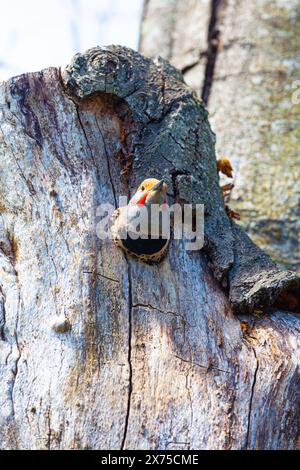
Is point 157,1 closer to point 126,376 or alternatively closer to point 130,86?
point 130,86

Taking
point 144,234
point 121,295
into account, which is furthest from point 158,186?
point 121,295

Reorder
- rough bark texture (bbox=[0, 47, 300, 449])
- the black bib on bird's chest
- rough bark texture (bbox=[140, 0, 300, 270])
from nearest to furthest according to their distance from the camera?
rough bark texture (bbox=[0, 47, 300, 449]), the black bib on bird's chest, rough bark texture (bbox=[140, 0, 300, 270])

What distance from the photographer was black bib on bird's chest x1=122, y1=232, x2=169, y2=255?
2.99m

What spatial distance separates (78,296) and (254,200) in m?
1.99

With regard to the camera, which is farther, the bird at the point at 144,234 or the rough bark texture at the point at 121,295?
the bird at the point at 144,234

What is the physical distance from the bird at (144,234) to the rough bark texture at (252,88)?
1389 mm

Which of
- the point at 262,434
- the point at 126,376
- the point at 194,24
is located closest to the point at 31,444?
the point at 126,376

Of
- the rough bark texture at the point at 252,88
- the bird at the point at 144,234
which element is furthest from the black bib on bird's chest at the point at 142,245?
the rough bark texture at the point at 252,88

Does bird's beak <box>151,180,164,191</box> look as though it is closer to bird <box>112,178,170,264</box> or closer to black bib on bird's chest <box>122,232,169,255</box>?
bird <box>112,178,170,264</box>

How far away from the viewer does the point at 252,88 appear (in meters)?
4.98

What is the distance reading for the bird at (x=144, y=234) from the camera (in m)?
3.00

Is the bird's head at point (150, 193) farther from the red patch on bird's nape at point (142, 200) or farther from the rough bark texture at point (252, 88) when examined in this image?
the rough bark texture at point (252, 88)

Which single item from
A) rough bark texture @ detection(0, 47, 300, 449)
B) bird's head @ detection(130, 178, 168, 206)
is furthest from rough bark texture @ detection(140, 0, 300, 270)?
bird's head @ detection(130, 178, 168, 206)

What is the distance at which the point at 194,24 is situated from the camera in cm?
554
